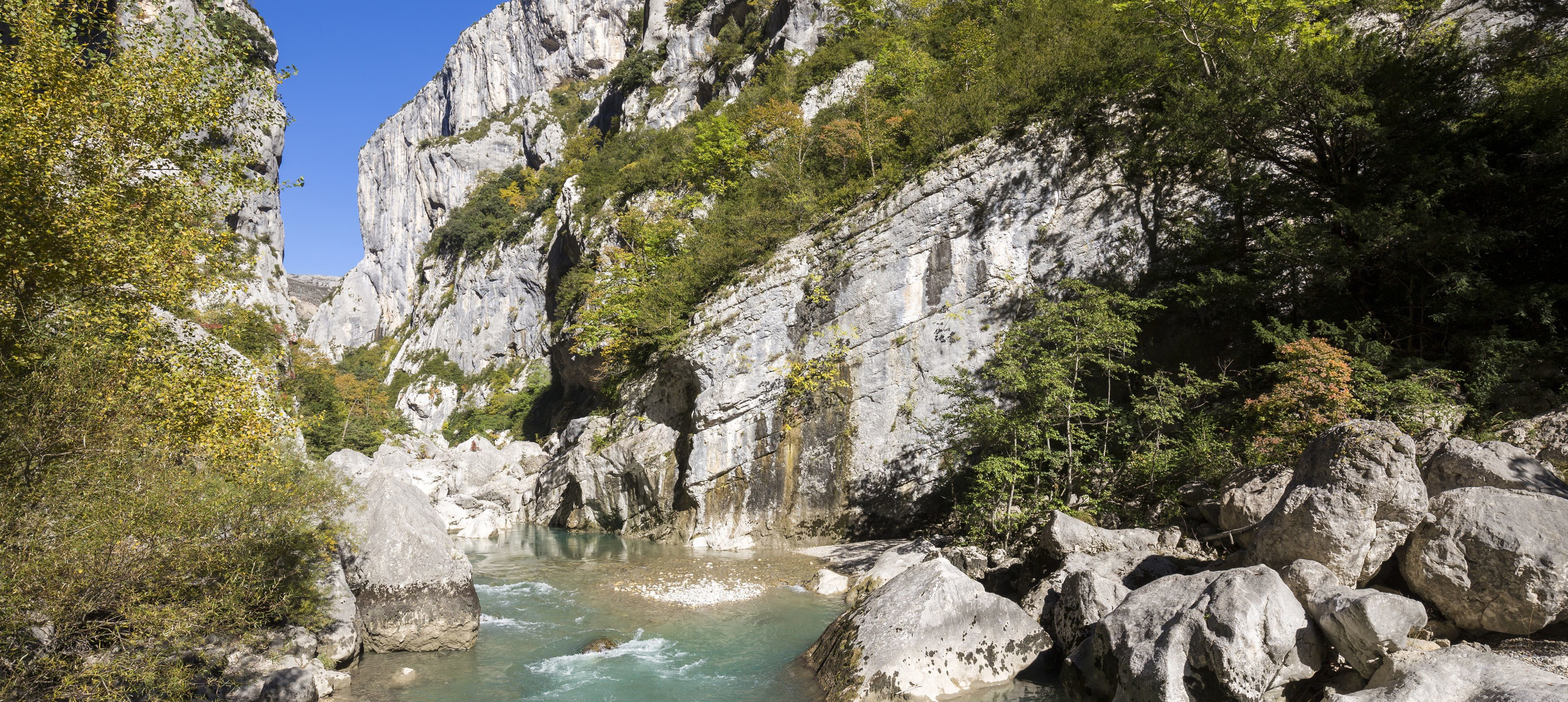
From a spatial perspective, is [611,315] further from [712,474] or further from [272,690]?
[272,690]

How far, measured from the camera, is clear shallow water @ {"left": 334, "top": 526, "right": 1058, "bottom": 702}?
9.27 metres

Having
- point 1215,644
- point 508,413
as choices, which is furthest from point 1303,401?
point 508,413

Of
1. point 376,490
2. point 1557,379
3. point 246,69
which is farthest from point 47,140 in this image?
point 1557,379

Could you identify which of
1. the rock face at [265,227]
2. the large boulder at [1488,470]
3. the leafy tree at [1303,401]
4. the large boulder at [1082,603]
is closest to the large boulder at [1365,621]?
the large boulder at [1488,470]

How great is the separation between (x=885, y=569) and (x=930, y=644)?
5067mm

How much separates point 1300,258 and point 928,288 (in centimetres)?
873

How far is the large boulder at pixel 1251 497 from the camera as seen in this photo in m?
9.66

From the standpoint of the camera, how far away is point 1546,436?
27.8 ft

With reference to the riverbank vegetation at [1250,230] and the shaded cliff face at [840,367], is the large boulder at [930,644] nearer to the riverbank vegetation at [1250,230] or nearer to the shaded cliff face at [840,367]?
the riverbank vegetation at [1250,230]

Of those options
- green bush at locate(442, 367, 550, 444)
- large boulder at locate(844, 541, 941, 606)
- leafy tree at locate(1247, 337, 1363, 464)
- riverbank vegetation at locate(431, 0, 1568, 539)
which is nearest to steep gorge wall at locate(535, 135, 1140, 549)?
riverbank vegetation at locate(431, 0, 1568, 539)

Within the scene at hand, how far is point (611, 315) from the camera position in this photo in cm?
2603

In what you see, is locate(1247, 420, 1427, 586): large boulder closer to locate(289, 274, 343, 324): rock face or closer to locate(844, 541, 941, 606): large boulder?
locate(844, 541, 941, 606): large boulder

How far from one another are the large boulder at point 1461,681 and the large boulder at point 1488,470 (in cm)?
235

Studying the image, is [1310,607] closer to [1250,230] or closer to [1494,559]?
[1494,559]
